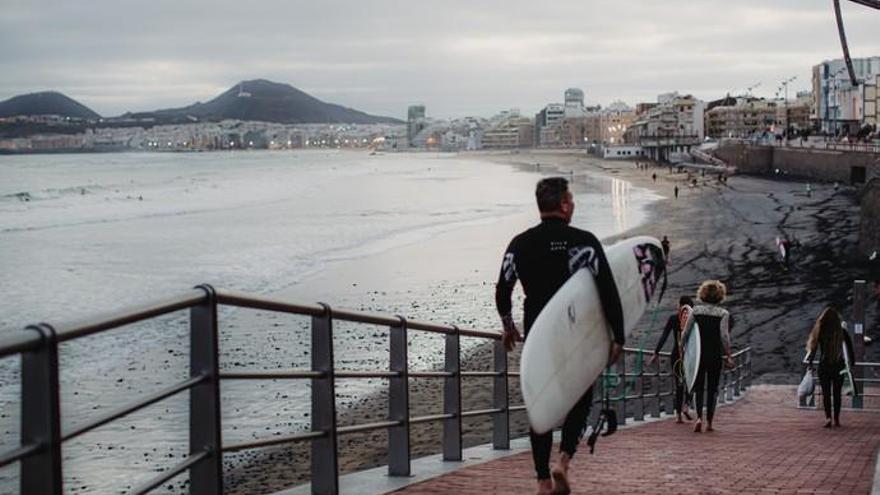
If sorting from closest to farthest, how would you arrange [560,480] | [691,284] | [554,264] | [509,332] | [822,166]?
[554,264] → [560,480] → [509,332] → [691,284] → [822,166]

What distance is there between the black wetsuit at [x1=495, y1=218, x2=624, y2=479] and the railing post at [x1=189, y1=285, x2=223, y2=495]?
1631 mm

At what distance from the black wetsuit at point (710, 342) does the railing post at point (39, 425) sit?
7505mm

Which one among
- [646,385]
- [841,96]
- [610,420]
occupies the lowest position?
[646,385]

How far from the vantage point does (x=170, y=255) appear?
→ 45469 mm

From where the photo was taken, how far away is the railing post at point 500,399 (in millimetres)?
7648

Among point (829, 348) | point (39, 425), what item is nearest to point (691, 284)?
point (829, 348)

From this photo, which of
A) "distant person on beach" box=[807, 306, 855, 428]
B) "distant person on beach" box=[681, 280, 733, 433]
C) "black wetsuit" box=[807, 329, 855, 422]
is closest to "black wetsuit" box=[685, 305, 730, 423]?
"distant person on beach" box=[681, 280, 733, 433]

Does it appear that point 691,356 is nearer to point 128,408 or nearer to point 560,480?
point 560,480

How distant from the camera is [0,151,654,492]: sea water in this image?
581 inches

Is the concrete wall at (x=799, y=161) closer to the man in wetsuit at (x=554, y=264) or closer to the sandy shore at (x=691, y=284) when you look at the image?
the sandy shore at (x=691, y=284)

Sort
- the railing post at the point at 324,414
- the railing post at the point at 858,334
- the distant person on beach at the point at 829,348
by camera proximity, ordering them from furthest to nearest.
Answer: the railing post at the point at 858,334, the distant person on beach at the point at 829,348, the railing post at the point at 324,414

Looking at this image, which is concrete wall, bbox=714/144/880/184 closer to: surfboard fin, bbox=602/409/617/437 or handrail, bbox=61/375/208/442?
surfboard fin, bbox=602/409/617/437

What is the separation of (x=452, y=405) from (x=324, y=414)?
2.00 meters

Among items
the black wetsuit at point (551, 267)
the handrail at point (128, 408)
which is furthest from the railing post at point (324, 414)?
the handrail at point (128, 408)
